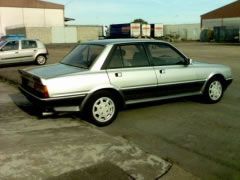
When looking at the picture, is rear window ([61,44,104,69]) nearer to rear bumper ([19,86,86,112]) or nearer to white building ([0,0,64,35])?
rear bumper ([19,86,86,112])

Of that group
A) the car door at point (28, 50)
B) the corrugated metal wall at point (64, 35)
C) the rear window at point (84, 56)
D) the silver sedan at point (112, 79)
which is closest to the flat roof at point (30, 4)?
the corrugated metal wall at point (64, 35)

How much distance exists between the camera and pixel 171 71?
763 cm

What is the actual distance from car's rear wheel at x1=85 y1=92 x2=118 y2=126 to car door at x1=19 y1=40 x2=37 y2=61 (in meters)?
13.4

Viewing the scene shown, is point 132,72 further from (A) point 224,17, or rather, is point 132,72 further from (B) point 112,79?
(A) point 224,17

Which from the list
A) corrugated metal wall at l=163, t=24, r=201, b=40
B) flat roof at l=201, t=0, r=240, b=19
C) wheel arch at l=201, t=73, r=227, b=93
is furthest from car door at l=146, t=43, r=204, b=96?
flat roof at l=201, t=0, r=240, b=19

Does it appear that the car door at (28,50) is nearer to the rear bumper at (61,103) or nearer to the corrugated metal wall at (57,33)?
the rear bumper at (61,103)

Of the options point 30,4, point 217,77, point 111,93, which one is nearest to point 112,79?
point 111,93

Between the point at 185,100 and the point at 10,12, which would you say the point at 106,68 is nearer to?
the point at 185,100

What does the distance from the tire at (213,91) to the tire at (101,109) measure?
2.49 meters

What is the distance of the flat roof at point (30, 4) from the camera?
61781 mm

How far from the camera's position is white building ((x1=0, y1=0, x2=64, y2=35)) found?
61.8 metres

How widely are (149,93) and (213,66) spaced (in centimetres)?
197

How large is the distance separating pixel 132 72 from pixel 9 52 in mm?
13253

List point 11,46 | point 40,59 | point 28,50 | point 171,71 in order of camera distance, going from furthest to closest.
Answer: point 40,59, point 28,50, point 11,46, point 171,71
